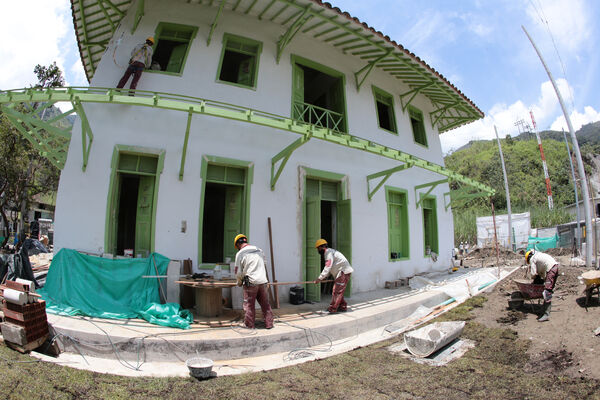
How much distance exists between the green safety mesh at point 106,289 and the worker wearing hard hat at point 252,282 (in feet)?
3.51

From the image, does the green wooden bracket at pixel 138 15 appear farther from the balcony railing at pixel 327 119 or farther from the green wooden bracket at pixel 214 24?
the balcony railing at pixel 327 119

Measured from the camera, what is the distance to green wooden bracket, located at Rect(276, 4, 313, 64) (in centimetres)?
768

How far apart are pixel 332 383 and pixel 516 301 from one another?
5.41 m

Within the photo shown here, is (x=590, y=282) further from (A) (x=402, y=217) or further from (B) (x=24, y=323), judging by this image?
(B) (x=24, y=323)

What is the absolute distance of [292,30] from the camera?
7988 millimetres

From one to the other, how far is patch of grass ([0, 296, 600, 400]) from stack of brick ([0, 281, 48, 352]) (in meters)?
0.18

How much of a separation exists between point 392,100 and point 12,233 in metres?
29.0

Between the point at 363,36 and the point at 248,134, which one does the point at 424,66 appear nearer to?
the point at 363,36

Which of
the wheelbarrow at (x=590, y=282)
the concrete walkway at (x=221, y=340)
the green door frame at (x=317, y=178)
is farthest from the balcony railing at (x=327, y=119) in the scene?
the wheelbarrow at (x=590, y=282)

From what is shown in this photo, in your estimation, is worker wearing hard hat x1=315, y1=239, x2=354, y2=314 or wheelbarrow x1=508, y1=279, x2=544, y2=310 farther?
worker wearing hard hat x1=315, y1=239, x2=354, y2=314

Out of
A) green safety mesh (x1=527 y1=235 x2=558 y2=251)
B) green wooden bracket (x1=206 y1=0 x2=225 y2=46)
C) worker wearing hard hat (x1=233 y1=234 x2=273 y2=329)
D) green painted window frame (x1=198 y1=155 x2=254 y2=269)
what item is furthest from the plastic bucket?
green safety mesh (x1=527 y1=235 x2=558 y2=251)

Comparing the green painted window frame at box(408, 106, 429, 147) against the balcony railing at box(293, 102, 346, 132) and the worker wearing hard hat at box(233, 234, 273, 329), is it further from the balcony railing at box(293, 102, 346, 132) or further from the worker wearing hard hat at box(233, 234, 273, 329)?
the worker wearing hard hat at box(233, 234, 273, 329)

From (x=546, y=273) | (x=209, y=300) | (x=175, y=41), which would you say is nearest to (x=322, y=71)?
(x=175, y=41)

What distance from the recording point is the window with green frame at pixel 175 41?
7.73m
